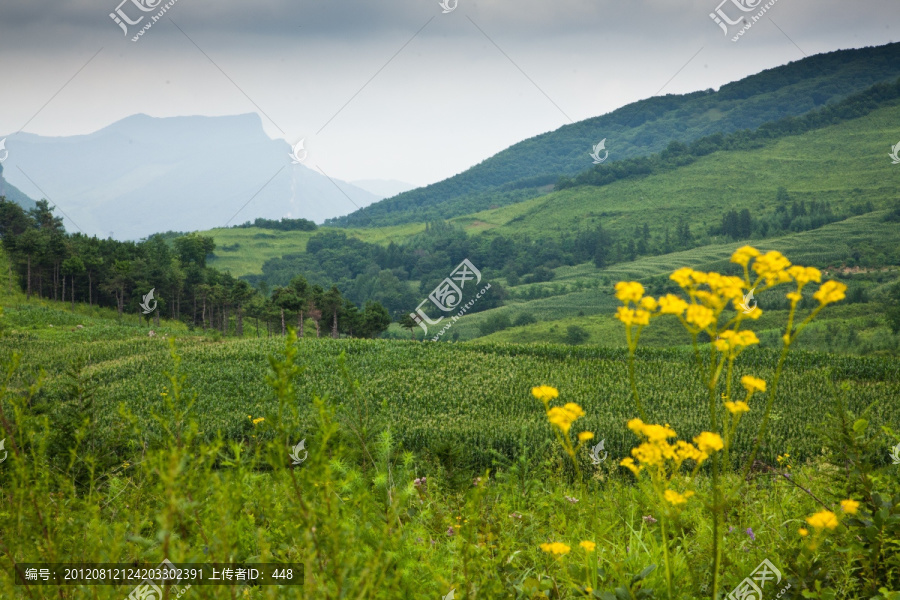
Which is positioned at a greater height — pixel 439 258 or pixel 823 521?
pixel 439 258

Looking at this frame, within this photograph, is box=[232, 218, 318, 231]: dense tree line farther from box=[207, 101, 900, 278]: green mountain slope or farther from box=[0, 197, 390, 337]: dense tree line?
box=[0, 197, 390, 337]: dense tree line

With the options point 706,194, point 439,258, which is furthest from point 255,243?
point 706,194

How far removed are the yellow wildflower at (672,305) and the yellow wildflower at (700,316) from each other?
3 cm

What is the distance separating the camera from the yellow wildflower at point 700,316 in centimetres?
166

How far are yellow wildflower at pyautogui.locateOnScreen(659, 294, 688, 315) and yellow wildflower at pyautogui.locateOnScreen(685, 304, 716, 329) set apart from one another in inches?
1.1

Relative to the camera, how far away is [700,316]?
1.68m

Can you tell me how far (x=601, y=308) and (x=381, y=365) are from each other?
2850 inches

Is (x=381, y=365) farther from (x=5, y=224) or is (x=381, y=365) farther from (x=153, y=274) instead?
(x=5, y=224)

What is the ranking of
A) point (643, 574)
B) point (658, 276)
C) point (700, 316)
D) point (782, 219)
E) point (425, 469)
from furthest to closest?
point (782, 219)
point (658, 276)
point (425, 469)
point (643, 574)
point (700, 316)

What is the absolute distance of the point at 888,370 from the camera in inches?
1130

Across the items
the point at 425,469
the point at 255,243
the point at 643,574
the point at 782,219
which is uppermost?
the point at 782,219

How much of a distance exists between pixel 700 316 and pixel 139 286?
5950 centimetres

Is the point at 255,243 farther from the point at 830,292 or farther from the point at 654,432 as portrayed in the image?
the point at 830,292

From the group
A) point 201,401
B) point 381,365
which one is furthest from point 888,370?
point 201,401
